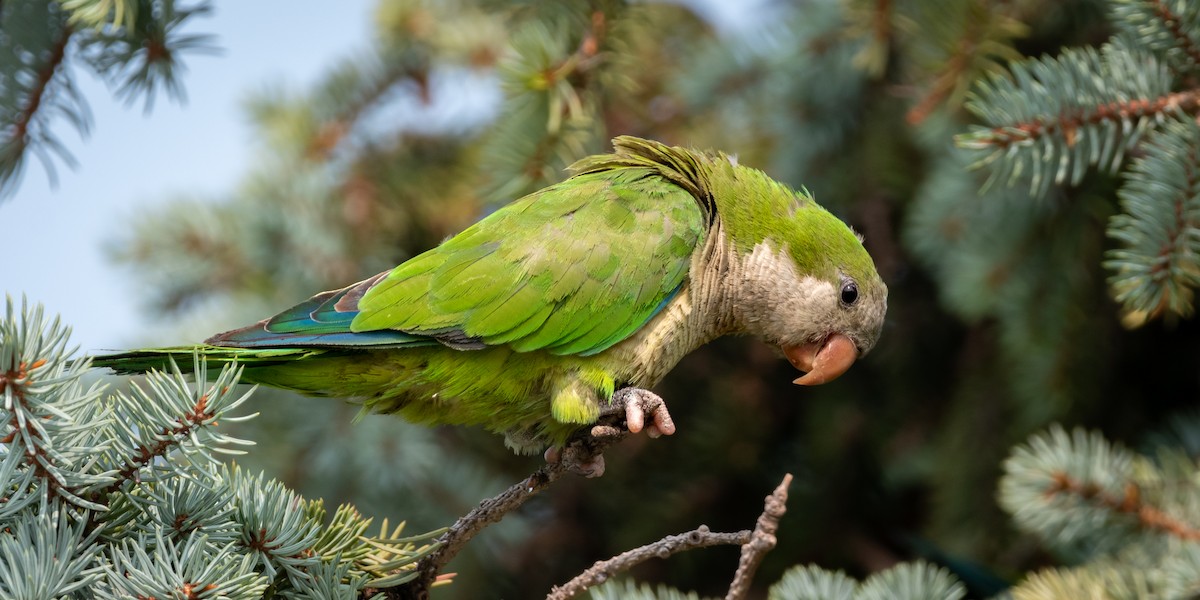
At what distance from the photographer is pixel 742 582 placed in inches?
72.6

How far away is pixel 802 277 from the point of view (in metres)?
3.10

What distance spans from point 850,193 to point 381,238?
6.58ft

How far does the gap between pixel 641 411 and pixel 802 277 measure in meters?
0.84

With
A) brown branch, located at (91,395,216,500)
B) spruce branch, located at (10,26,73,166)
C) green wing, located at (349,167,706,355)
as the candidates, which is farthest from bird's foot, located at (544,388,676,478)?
spruce branch, located at (10,26,73,166)

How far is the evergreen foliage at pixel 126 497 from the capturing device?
1563mm

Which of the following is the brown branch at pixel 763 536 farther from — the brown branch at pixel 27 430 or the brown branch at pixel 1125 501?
the brown branch at pixel 1125 501

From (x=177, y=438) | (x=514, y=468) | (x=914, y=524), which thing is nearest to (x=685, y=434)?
(x=514, y=468)

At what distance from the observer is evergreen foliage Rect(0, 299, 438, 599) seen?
5.13 ft

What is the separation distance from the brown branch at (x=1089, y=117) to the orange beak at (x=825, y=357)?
0.80 metres

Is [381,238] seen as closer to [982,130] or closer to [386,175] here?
[386,175]

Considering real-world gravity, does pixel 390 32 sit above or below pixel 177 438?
above

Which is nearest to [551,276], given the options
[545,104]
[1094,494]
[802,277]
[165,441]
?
[545,104]

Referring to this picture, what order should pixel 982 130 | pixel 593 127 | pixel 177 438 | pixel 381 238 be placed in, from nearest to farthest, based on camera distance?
1. pixel 177 438
2. pixel 982 130
3. pixel 593 127
4. pixel 381 238

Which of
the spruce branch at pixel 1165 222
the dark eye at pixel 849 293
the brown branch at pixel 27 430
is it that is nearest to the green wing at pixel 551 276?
the dark eye at pixel 849 293
